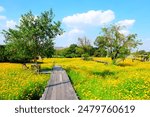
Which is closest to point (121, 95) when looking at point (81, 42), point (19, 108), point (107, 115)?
point (107, 115)

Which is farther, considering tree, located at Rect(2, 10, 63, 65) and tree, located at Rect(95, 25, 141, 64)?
tree, located at Rect(95, 25, 141, 64)

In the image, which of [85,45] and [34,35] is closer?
[34,35]

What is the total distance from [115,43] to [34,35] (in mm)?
30566

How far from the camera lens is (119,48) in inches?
2749

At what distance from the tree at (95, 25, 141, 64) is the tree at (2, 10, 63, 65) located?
2667 cm

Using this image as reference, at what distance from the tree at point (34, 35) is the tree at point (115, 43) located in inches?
1050

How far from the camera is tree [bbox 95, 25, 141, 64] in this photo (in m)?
69.0

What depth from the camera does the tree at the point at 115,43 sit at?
69.0 metres

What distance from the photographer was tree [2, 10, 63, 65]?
Result: 43.1m

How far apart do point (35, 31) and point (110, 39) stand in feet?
105

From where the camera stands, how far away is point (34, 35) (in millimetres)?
43406

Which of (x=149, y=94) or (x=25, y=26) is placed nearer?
(x=149, y=94)

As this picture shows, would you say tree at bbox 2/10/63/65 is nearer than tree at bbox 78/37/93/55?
Yes

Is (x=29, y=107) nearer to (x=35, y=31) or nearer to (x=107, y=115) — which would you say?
(x=107, y=115)
